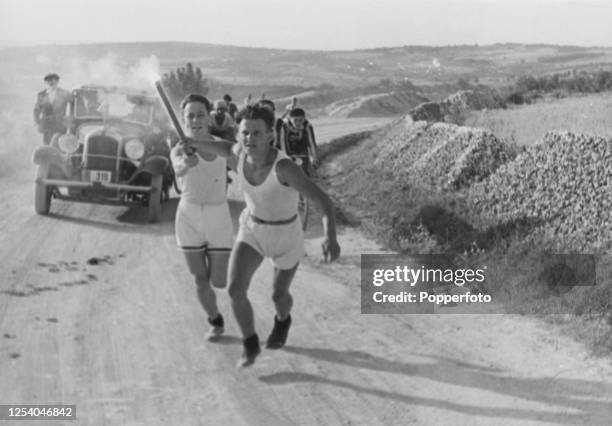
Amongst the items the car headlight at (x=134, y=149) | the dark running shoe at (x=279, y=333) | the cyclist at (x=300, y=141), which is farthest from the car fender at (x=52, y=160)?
the dark running shoe at (x=279, y=333)

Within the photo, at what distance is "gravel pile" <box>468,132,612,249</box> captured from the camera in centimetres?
939

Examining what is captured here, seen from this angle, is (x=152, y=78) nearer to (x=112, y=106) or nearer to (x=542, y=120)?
(x=112, y=106)

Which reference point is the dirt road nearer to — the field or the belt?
the belt

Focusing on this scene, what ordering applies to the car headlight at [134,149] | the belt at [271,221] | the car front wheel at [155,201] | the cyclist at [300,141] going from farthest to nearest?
1. the car headlight at [134,149]
2. the car front wheel at [155,201]
3. the cyclist at [300,141]
4. the belt at [271,221]

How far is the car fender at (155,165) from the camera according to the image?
12.4 m

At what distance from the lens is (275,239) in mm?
6047

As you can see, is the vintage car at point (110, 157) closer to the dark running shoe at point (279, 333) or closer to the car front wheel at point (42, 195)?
the car front wheel at point (42, 195)

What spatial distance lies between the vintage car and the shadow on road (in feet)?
20.4

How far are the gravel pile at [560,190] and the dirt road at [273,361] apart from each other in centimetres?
212

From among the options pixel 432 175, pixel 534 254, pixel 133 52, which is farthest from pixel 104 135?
pixel 133 52

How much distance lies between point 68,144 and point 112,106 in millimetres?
1220

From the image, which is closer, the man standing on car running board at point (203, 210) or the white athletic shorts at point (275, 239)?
the white athletic shorts at point (275, 239)

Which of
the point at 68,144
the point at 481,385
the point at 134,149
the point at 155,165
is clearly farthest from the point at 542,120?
the point at 481,385

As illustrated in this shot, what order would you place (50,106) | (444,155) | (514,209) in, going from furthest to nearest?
(50,106) < (444,155) < (514,209)
